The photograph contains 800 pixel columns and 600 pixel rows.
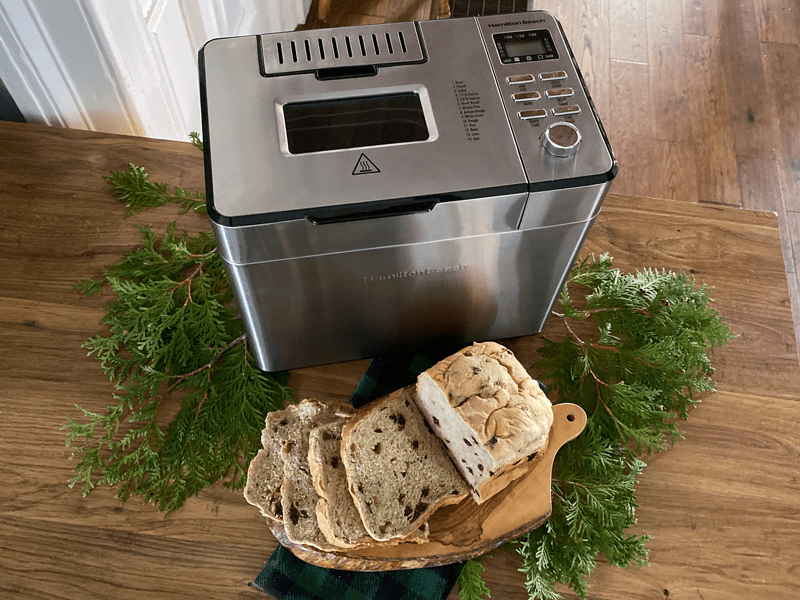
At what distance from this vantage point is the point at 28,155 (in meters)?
1.12

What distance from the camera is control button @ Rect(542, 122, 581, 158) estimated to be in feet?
2.34

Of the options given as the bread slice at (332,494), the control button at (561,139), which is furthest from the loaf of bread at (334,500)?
the control button at (561,139)

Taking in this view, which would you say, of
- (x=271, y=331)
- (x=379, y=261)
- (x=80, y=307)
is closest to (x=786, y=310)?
(x=379, y=261)

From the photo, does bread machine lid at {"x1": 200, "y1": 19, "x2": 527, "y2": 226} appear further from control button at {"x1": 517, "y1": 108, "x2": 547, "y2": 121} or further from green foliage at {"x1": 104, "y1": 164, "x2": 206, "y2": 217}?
green foliage at {"x1": 104, "y1": 164, "x2": 206, "y2": 217}

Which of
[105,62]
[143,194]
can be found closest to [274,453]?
[143,194]

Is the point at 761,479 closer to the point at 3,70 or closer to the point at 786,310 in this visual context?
the point at 786,310

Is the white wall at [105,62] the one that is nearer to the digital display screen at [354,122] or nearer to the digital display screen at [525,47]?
the digital display screen at [354,122]

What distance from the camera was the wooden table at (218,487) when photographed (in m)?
0.83

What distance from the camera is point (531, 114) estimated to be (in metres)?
0.75

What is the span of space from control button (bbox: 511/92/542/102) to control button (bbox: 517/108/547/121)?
0.7 inches

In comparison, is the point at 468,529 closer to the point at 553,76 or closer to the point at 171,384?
the point at 171,384

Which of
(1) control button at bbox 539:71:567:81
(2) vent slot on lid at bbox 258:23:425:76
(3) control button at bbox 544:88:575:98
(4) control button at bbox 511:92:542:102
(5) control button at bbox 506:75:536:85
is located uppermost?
(2) vent slot on lid at bbox 258:23:425:76

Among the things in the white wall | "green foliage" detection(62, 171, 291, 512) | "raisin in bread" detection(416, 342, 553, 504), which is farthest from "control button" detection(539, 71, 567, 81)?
the white wall

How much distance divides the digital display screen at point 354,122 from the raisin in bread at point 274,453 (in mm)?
363
